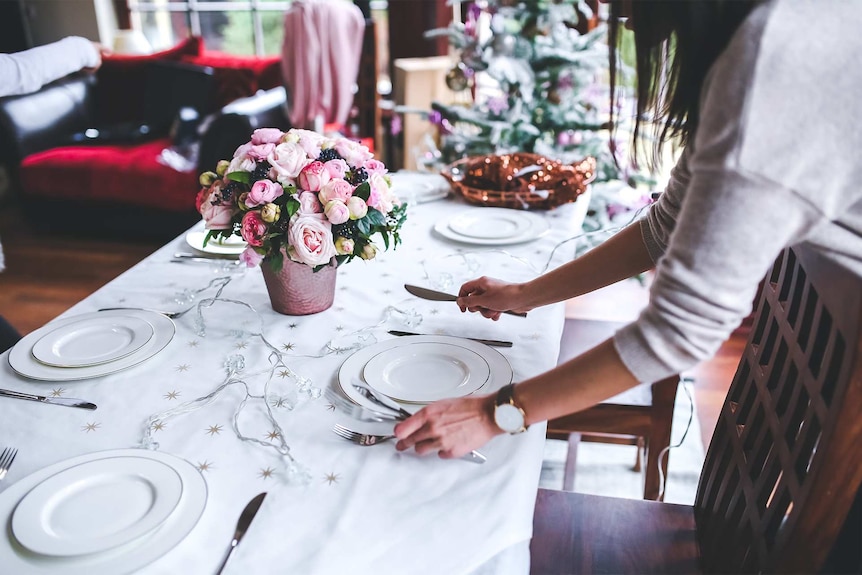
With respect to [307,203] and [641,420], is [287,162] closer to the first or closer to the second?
[307,203]

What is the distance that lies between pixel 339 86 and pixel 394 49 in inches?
38.1

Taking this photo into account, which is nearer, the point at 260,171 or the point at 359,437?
the point at 359,437

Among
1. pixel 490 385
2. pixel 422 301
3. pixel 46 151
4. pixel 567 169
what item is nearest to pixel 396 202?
pixel 422 301

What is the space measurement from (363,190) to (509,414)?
0.44 meters

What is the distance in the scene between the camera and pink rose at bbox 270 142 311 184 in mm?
981

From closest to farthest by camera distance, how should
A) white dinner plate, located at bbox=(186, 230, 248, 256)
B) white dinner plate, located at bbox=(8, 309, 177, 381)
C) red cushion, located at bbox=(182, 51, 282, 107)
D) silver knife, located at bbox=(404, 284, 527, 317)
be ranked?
1. white dinner plate, located at bbox=(8, 309, 177, 381)
2. silver knife, located at bbox=(404, 284, 527, 317)
3. white dinner plate, located at bbox=(186, 230, 248, 256)
4. red cushion, located at bbox=(182, 51, 282, 107)

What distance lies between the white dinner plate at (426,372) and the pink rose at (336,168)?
272 millimetres

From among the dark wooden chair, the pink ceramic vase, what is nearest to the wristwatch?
the pink ceramic vase

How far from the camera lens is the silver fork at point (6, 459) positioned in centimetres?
75

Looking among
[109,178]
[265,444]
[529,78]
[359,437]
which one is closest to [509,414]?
[359,437]

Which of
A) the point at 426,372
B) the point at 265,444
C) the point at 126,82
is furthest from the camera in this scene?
the point at 126,82

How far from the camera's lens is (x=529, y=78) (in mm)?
2607

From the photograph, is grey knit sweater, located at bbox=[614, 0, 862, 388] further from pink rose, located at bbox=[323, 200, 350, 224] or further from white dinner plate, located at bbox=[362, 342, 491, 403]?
pink rose, located at bbox=[323, 200, 350, 224]

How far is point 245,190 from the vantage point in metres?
1.00
